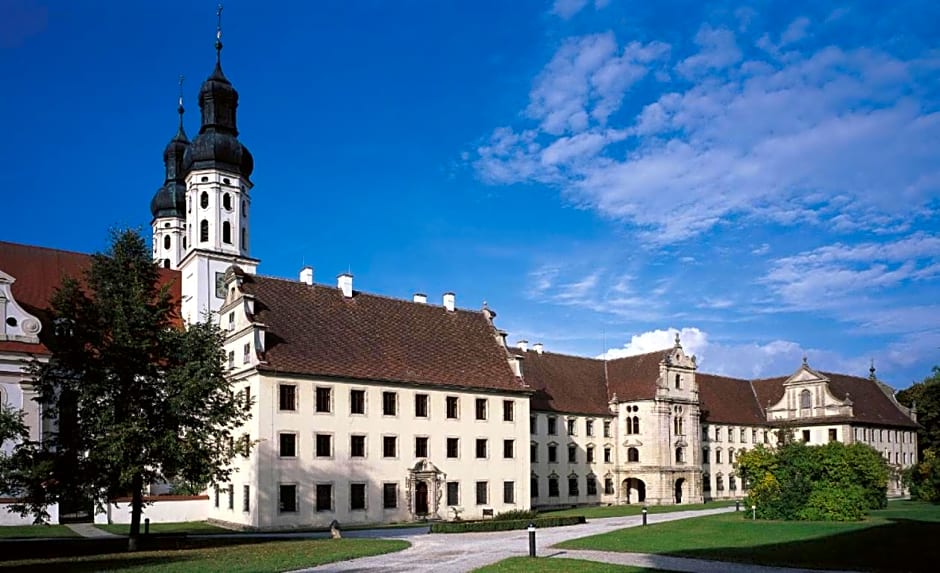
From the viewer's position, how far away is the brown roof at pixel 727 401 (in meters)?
78.1

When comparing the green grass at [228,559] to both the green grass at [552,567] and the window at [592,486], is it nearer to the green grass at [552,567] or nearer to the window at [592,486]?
the green grass at [552,567]

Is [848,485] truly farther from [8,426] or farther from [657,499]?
[8,426]

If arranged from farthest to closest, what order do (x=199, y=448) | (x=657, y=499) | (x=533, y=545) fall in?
(x=657, y=499)
(x=199, y=448)
(x=533, y=545)

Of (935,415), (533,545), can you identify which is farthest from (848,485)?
(935,415)

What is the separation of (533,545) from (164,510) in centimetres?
2818

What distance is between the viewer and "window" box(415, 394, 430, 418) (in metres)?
50.2

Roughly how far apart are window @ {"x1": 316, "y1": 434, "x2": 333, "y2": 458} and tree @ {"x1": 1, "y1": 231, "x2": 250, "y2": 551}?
12999 mm

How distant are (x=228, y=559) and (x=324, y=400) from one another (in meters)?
20.2

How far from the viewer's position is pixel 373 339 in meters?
51.2

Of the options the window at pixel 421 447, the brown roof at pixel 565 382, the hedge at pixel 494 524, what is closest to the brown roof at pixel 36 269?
the window at pixel 421 447

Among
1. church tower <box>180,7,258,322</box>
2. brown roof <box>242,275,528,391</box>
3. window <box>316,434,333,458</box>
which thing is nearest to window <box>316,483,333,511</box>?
window <box>316,434,333,458</box>

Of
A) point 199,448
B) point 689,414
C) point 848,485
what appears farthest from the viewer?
point 689,414

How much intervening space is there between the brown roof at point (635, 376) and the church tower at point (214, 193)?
31.7 metres

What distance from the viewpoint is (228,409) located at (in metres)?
32.2
